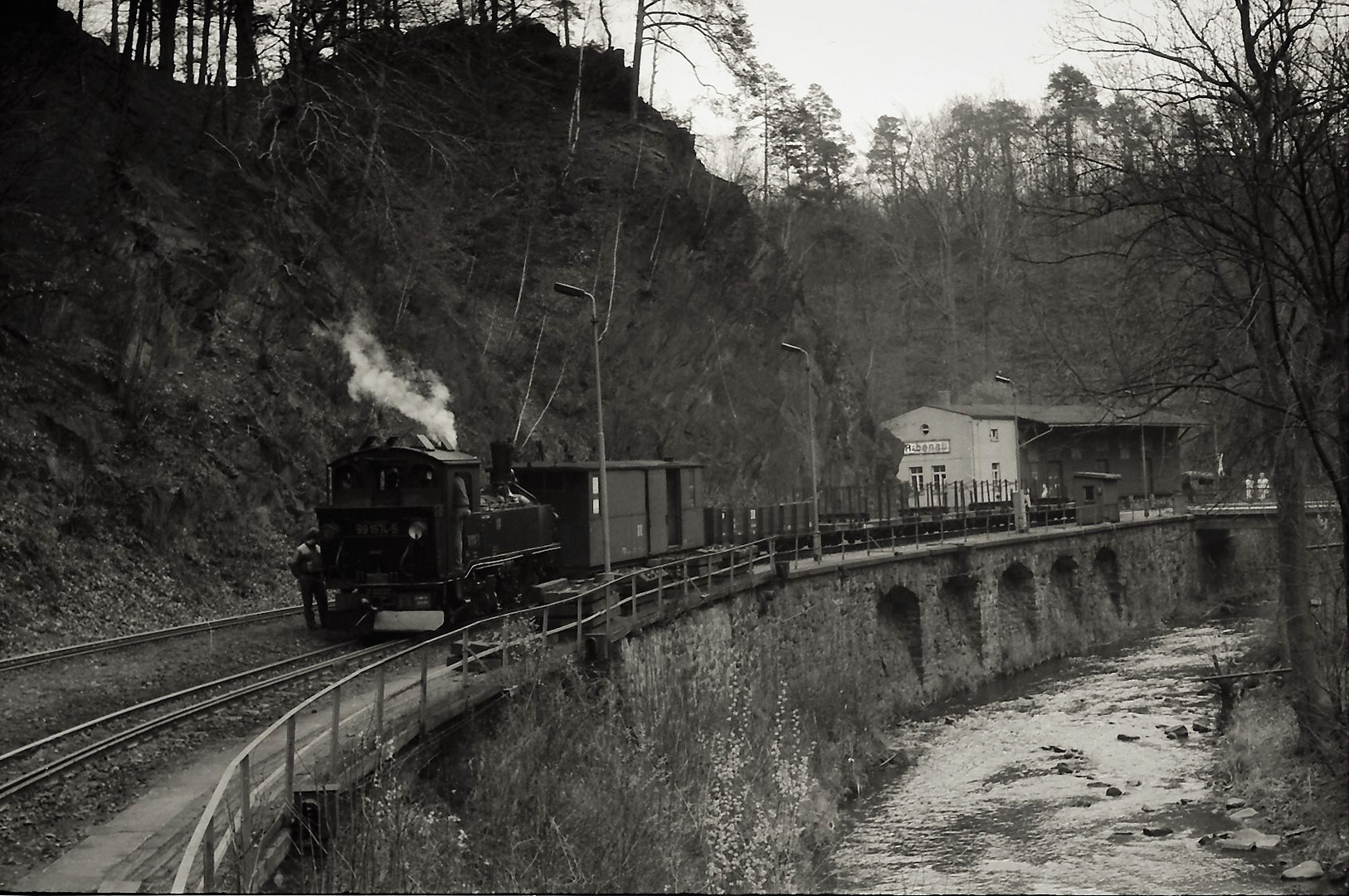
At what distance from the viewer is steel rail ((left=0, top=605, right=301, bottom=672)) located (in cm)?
1639

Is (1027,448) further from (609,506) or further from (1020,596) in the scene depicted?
(609,506)

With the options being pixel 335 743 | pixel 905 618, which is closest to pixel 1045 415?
pixel 905 618

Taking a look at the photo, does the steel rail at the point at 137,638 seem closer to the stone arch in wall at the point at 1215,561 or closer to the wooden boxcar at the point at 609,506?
the wooden boxcar at the point at 609,506

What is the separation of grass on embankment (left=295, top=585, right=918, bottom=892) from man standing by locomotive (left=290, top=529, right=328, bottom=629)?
550 cm

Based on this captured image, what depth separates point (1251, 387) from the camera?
19.5 metres

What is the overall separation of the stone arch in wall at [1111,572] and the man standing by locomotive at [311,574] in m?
30.3

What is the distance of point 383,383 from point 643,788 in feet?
56.5

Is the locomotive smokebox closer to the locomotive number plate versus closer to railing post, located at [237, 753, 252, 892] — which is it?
the locomotive number plate

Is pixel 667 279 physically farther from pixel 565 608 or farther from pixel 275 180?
pixel 565 608

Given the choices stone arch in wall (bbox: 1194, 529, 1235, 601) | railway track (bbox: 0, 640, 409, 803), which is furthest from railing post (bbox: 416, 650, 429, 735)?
stone arch in wall (bbox: 1194, 529, 1235, 601)

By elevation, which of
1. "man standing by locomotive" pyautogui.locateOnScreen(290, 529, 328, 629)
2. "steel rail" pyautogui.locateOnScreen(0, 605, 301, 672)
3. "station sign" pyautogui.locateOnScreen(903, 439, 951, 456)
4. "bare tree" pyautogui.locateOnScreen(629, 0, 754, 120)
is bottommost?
"steel rail" pyautogui.locateOnScreen(0, 605, 301, 672)

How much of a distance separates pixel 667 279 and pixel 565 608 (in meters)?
25.6

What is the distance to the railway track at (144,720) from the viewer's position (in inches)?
435

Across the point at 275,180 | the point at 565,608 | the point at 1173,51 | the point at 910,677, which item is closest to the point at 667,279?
the point at 275,180
